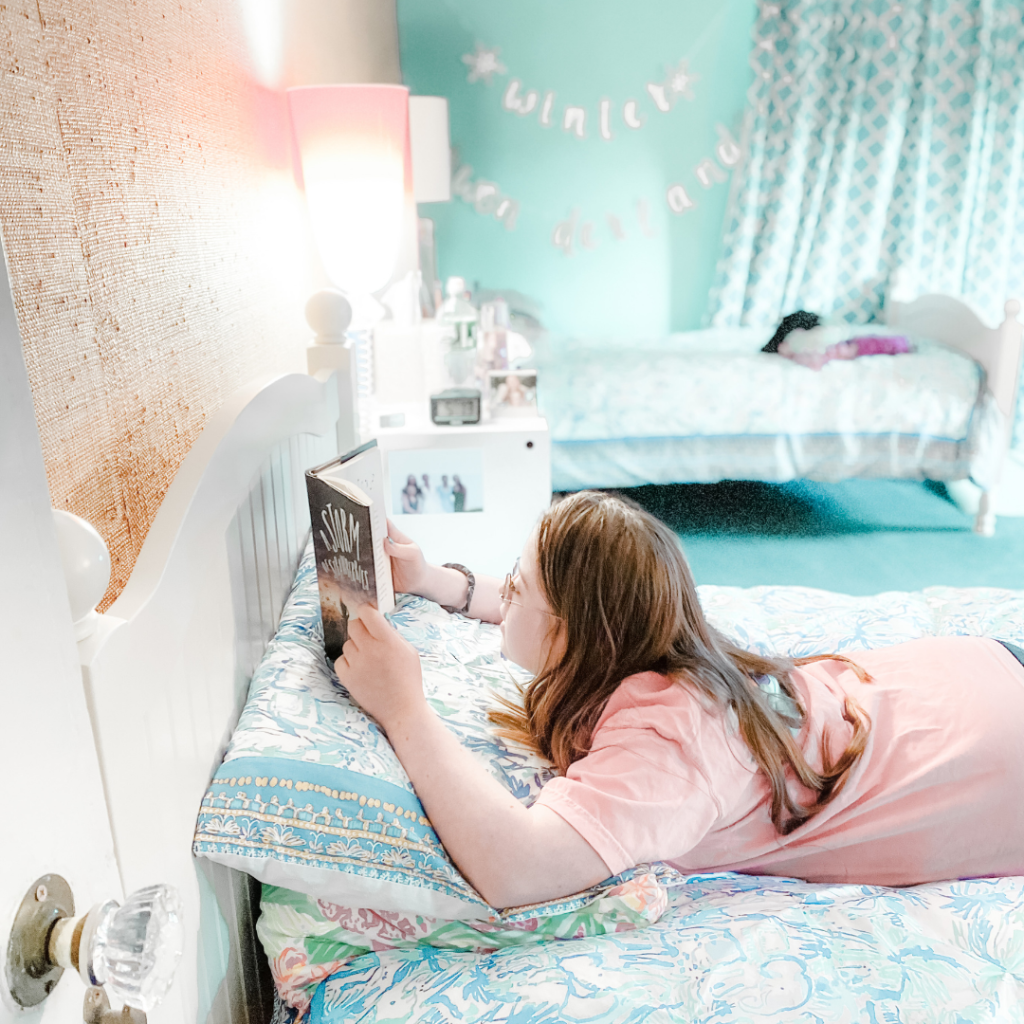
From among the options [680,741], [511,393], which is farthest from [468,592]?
[511,393]

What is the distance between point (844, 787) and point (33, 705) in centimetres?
75

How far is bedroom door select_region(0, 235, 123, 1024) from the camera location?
1.06 feet

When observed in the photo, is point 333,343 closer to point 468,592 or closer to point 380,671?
point 468,592

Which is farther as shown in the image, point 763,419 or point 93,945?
point 763,419

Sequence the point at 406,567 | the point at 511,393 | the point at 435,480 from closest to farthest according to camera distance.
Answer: the point at 406,567 < the point at 435,480 < the point at 511,393

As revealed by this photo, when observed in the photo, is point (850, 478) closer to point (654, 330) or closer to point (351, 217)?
point (654, 330)

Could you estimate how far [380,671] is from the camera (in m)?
0.83

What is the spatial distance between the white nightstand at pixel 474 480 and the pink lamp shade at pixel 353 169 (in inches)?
16.8

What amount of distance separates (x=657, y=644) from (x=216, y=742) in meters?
0.41

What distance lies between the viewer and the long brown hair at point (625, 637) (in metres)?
0.85

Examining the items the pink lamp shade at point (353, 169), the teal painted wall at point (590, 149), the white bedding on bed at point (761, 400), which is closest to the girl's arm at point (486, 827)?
the pink lamp shade at point (353, 169)

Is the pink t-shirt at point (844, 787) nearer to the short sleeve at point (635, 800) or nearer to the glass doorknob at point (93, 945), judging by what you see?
the short sleeve at point (635, 800)

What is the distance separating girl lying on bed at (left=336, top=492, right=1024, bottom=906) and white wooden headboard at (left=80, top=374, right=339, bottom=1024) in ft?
0.43

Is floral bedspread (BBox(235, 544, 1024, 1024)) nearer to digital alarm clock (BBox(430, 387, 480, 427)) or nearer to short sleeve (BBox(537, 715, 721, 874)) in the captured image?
short sleeve (BBox(537, 715, 721, 874))
